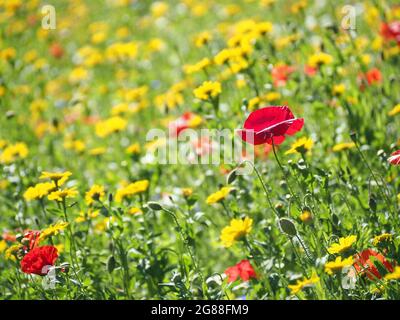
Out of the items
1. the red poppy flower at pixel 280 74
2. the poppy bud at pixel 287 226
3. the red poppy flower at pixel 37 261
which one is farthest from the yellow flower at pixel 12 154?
the poppy bud at pixel 287 226

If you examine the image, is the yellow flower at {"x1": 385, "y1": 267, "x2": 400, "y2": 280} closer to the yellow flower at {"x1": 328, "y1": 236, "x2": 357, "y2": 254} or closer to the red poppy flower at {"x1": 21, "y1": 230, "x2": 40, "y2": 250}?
the yellow flower at {"x1": 328, "y1": 236, "x2": 357, "y2": 254}

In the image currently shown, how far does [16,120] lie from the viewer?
3.69 m

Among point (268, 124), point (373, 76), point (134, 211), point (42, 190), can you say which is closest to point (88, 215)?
point (134, 211)

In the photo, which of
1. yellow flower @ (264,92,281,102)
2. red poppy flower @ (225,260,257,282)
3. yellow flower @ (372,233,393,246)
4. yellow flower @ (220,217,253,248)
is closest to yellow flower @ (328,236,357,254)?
yellow flower @ (372,233,393,246)

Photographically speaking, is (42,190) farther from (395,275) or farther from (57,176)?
(395,275)

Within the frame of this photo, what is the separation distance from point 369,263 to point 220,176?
1.35 metres

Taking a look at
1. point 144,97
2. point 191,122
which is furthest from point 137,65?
point 191,122

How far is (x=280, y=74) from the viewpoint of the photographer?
2957 millimetres

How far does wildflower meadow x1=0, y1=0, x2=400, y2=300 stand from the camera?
190 centimetres

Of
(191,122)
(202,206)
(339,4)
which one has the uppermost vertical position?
(339,4)

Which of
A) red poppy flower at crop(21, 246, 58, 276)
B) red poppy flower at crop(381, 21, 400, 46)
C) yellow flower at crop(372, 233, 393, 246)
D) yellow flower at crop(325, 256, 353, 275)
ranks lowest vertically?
red poppy flower at crop(21, 246, 58, 276)

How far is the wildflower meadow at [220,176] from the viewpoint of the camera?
190 centimetres
